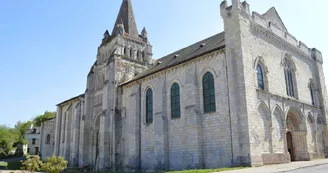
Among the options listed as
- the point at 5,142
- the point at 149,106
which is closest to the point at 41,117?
the point at 5,142

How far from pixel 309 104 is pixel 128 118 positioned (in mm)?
18689

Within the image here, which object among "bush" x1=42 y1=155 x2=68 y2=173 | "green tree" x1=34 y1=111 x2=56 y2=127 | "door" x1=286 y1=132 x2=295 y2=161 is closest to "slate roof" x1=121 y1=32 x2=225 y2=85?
"door" x1=286 y1=132 x2=295 y2=161

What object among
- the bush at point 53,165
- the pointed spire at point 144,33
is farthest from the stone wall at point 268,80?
the pointed spire at point 144,33

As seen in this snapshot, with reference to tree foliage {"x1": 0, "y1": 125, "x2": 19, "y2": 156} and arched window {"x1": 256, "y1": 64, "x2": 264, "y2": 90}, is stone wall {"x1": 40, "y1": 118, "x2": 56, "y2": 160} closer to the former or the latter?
tree foliage {"x1": 0, "y1": 125, "x2": 19, "y2": 156}

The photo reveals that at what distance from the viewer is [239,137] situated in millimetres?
17312

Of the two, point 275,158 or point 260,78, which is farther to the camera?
point 260,78

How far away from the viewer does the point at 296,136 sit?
75.7 feet

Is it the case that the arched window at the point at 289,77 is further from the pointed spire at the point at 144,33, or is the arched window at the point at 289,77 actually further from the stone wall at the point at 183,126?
the pointed spire at the point at 144,33

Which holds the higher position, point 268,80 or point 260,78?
point 260,78

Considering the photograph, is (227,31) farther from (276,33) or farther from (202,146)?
(202,146)

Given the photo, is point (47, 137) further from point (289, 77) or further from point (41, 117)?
point (289, 77)

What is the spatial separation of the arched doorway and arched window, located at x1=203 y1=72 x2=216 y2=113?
7.42 metres

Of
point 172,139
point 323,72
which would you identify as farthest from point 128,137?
point 323,72

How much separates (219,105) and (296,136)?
902 cm
